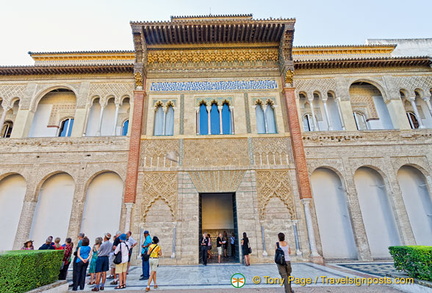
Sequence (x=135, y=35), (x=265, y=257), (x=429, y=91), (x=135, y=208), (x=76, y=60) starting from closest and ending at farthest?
(x=265, y=257) → (x=135, y=208) → (x=135, y=35) → (x=429, y=91) → (x=76, y=60)

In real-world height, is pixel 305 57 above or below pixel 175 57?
above

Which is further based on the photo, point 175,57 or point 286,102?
point 175,57

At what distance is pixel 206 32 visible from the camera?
1088cm

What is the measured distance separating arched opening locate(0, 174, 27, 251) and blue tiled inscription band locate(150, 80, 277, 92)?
23.5ft

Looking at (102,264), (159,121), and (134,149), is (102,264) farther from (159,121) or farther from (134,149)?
(159,121)

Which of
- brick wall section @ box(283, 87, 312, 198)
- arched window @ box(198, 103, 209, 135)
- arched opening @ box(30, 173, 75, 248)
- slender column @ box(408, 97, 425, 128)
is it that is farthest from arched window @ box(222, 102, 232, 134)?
slender column @ box(408, 97, 425, 128)

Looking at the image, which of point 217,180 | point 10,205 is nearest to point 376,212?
point 217,180

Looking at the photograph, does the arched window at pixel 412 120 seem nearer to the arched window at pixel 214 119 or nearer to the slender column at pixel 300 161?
the slender column at pixel 300 161

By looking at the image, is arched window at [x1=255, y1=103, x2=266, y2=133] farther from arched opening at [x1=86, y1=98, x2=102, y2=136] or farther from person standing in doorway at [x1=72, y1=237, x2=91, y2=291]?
person standing in doorway at [x1=72, y1=237, x2=91, y2=291]

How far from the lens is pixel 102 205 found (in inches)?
389

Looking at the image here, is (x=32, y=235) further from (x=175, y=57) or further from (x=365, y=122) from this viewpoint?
(x=365, y=122)

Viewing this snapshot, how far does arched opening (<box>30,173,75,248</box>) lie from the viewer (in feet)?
31.4

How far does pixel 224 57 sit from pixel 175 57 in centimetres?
240

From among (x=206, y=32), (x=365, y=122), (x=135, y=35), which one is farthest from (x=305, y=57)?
(x=135, y=35)
